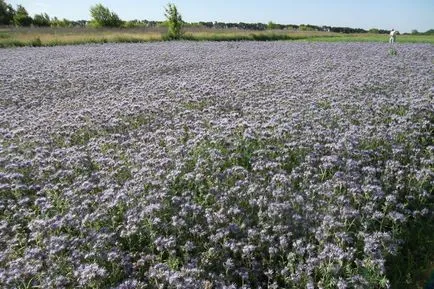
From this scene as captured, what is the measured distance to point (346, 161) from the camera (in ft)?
17.3

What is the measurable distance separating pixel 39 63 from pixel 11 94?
633 cm

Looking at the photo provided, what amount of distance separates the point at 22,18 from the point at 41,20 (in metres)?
4.37

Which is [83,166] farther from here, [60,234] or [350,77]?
[350,77]

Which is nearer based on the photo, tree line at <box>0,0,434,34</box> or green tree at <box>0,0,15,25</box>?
tree line at <box>0,0,434,34</box>

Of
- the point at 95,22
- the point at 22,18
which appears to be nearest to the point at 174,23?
the point at 95,22

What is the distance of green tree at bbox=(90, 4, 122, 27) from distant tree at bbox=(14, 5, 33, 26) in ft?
44.3

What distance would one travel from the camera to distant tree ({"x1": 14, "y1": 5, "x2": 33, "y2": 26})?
2428 inches

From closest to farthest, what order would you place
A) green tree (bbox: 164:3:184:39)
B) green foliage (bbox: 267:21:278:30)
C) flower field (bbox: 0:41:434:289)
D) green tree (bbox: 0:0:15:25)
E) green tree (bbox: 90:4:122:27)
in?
flower field (bbox: 0:41:434:289)
green tree (bbox: 164:3:184:39)
green tree (bbox: 90:4:122:27)
green tree (bbox: 0:0:15:25)
green foliage (bbox: 267:21:278:30)

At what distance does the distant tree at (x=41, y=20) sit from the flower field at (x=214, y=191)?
63202 mm

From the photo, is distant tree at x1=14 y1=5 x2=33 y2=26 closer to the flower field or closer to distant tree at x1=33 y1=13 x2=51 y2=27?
distant tree at x1=33 y1=13 x2=51 y2=27

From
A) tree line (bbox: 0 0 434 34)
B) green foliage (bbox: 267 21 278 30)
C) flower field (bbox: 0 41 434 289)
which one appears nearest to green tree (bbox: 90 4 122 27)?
tree line (bbox: 0 0 434 34)

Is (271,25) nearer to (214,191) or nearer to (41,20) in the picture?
(41,20)

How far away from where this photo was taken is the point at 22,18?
62000 millimetres

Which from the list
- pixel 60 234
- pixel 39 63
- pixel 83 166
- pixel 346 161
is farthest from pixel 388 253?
pixel 39 63
